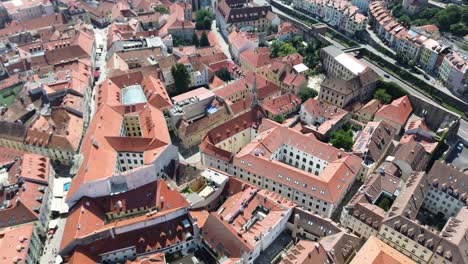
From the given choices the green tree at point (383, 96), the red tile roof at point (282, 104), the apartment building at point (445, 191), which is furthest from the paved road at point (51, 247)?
the green tree at point (383, 96)

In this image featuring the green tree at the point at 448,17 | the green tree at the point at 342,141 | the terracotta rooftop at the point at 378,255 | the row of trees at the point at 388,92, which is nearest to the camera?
the terracotta rooftop at the point at 378,255

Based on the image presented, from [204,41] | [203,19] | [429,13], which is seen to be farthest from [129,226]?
[429,13]

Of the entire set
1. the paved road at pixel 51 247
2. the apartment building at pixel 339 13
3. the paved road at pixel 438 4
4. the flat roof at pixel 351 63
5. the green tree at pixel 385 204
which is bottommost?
the paved road at pixel 51 247

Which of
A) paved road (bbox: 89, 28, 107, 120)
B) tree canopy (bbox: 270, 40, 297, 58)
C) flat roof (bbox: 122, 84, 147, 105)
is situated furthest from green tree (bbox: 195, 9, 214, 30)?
flat roof (bbox: 122, 84, 147, 105)

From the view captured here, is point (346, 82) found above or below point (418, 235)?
above

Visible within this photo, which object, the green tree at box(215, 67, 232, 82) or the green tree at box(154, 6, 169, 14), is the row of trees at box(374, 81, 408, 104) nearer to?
the green tree at box(215, 67, 232, 82)

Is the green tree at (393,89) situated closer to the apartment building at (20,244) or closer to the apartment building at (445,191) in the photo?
the apartment building at (445,191)

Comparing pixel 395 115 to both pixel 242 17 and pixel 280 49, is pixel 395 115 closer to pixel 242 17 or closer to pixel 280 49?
pixel 280 49
